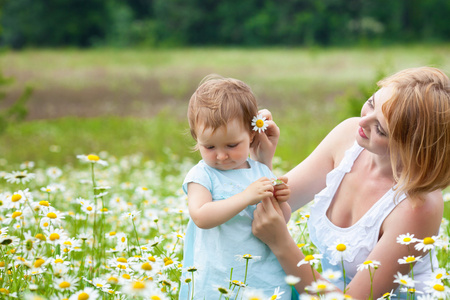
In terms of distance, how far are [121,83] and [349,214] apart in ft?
57.9

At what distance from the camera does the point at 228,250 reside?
207cm

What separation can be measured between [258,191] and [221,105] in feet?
1.14

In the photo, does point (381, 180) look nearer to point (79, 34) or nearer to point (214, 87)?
point (214, 87)

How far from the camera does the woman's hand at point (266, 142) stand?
2219 mm

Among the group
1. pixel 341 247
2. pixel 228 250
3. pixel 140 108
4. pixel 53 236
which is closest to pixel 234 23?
pixel 140 108

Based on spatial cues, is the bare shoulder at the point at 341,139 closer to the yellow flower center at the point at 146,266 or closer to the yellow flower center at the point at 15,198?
the yellow flower center at the point at 146,266

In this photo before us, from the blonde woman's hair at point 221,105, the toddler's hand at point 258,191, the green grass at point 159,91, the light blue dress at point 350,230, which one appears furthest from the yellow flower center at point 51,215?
the green grass at point 159,91

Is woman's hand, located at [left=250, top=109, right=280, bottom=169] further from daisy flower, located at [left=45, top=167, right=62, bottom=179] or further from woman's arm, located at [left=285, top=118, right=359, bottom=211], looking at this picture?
daisy flower, located at [left=45, top=167, right=62, bottom=179]

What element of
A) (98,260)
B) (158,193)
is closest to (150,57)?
(158,193)

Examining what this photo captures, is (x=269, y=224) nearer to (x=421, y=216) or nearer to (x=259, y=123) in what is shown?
(x=259, y=123)

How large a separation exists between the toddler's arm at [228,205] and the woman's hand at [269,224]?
0.21 ft

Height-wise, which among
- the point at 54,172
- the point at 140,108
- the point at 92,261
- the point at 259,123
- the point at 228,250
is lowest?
the point at 140,108

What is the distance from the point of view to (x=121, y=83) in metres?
19.3

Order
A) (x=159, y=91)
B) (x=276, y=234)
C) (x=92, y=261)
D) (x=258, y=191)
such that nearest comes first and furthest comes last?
(x=258, y=191), (x=276, y=234), (x=92, y=261), (x=159, y=91)
